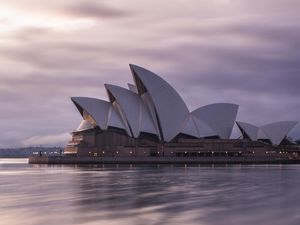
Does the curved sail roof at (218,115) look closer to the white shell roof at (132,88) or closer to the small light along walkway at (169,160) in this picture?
the small light along walkway at (169,160)

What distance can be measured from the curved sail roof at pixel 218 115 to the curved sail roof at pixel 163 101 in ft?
23.6

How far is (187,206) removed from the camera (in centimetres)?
2492

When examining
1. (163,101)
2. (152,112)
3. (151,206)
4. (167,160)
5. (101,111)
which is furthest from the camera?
(167,160)

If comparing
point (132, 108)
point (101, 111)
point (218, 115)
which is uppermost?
point (132, 108)

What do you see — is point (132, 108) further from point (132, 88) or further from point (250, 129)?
point (250, 129)

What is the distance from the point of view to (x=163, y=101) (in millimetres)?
96375

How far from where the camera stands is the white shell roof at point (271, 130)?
118144 mm

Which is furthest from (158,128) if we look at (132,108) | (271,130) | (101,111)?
(271,130)

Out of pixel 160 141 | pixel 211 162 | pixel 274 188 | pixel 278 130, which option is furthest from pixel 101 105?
pixel 274 188

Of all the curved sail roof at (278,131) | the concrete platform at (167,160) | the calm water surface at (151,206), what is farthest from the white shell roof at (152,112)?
the calm water surface at (151,206)

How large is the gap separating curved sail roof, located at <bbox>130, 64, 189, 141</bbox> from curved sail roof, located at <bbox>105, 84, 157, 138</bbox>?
2.05m

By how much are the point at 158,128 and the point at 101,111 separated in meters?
11.2

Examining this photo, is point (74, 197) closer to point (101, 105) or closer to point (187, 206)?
point (187, 206)

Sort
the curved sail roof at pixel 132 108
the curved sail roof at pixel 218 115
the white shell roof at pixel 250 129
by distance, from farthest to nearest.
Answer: the white shell roof at pixel 250 129 → the curved sail roof at pixel 218 115 → the curved sail roof at pixel 132 108
